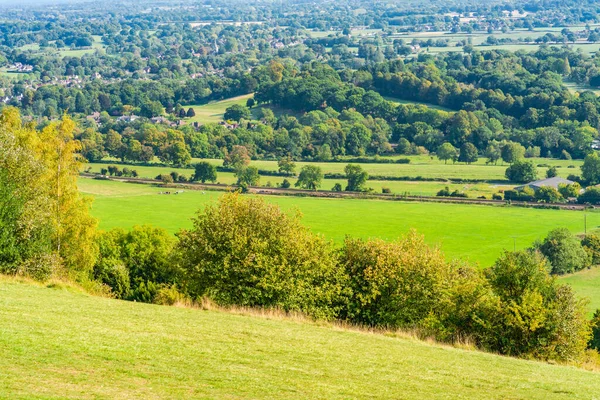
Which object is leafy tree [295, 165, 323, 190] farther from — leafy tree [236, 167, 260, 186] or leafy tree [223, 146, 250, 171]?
leafy tree [223, 146, 250, 171]

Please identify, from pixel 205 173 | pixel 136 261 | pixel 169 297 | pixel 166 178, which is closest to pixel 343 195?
pixel 205 173

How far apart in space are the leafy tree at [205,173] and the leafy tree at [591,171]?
35.2m

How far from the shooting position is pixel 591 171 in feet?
261

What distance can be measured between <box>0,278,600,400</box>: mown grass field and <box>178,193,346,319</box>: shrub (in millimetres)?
3091

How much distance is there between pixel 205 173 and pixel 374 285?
55857 millimetres

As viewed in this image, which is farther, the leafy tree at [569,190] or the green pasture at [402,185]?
the green pasture at [402,185]

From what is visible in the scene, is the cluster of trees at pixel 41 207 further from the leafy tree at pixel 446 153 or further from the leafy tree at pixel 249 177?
the leafy tree at pixel 446 153

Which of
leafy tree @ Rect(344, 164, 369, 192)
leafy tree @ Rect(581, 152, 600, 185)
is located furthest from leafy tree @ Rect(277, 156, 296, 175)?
leafy tree @ Rect(581, 152, 600, 185)

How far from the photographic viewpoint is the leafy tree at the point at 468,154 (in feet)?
305

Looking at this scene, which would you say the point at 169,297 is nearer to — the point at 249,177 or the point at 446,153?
the point at 249,177

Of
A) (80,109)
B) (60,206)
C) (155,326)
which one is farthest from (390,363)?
(80,109)

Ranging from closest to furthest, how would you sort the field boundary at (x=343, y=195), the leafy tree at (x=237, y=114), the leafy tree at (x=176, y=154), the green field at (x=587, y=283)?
the green field at (x=587, y=283)
the field boundary at (x=343, y=195)
the leafy tree at (x=176, y=154)
the leafy tree at (x=237, y=114)

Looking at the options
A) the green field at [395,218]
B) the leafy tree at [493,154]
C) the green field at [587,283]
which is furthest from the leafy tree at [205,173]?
the green field at [587,283]

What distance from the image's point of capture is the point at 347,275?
26672 millimetres
